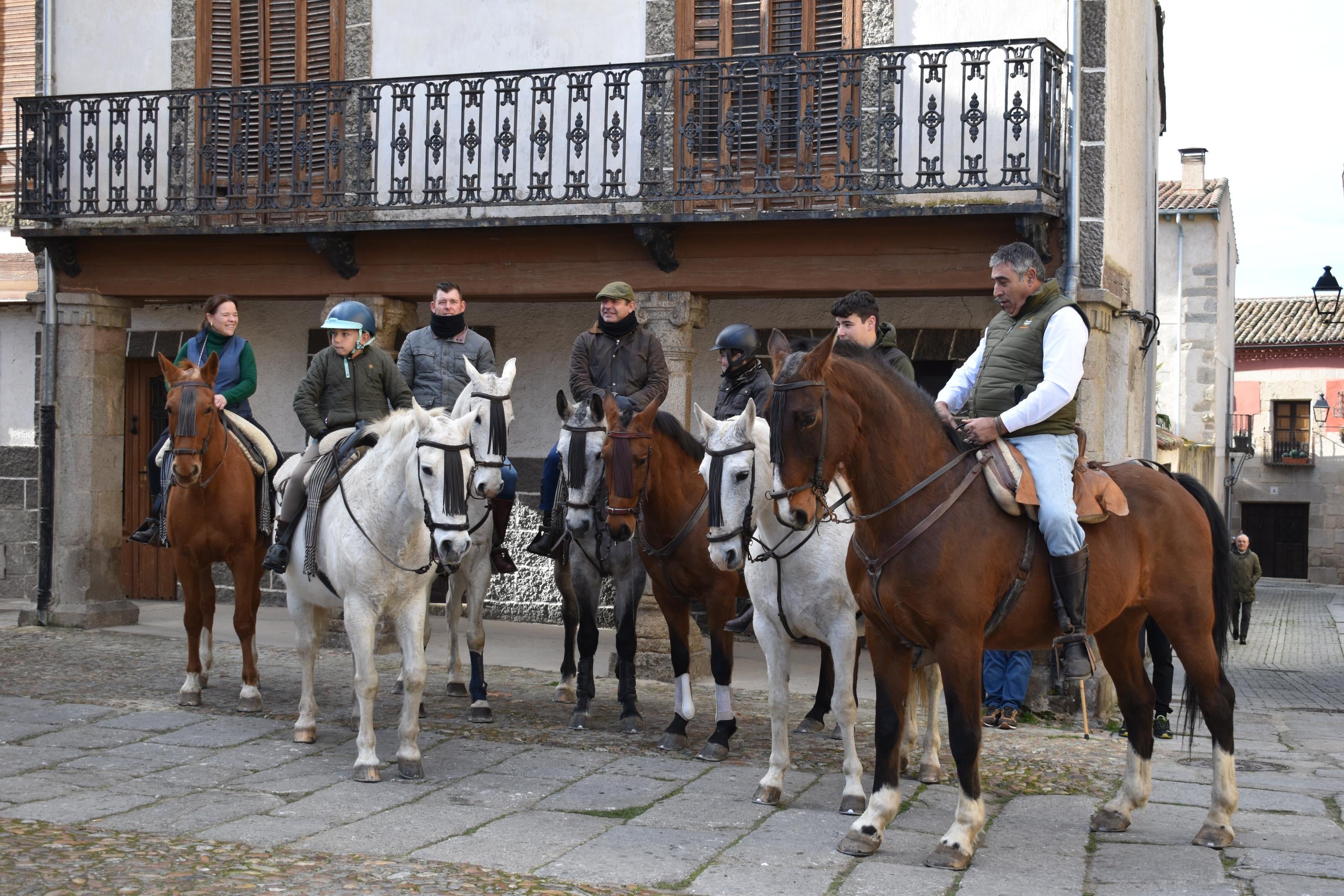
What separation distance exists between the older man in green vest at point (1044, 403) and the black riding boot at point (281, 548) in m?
3.76

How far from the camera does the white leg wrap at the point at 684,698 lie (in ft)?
24.5

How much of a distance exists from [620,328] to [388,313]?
4.15m

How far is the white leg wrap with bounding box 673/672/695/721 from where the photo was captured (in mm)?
7469

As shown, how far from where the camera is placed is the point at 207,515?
8383 millimetres

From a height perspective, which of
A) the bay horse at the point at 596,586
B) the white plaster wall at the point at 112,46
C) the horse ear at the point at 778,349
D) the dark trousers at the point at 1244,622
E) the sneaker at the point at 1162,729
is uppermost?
the white plaster wall at the point at 112,46

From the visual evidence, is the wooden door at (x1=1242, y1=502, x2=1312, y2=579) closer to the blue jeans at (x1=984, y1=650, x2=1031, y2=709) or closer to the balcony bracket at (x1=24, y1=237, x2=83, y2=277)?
the blue jeans at (x1=984, y1=650, x2=1031, y2=709)

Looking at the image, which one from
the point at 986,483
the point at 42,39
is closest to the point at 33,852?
the point at 986,483

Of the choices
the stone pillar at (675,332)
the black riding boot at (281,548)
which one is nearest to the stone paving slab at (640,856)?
the black riding boot at (281,548)

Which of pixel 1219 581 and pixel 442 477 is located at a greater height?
pixel 442 477

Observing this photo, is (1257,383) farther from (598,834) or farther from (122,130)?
(598,834)

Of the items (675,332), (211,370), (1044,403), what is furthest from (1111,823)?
(675,332)

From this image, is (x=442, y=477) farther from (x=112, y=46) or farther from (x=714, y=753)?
(x=112, y=46)

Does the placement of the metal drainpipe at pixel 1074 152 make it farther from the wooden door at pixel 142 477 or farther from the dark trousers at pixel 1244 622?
the dark trousers at pixel 1244 622

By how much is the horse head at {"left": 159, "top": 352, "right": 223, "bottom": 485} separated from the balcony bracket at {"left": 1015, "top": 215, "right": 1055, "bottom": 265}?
569 cm
